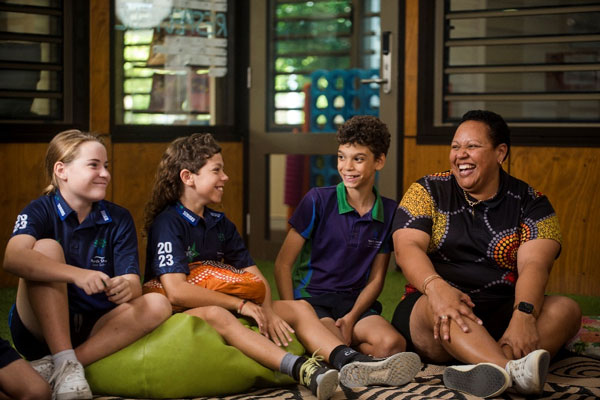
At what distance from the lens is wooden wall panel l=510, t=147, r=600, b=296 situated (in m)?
4.02

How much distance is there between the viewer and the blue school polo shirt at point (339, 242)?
2.84m

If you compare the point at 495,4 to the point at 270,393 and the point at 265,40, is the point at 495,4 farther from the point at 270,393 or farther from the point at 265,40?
the point at 270,393

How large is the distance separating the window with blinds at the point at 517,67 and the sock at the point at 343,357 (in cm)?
213

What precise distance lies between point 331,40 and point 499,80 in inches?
70.3

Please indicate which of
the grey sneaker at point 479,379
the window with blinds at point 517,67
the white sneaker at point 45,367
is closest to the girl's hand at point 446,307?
the grey sneaker at point 479,379

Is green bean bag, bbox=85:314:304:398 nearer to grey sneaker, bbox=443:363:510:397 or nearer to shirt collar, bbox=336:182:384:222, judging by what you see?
grey sneaker, bbox=443:363:510:397

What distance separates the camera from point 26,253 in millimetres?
2229

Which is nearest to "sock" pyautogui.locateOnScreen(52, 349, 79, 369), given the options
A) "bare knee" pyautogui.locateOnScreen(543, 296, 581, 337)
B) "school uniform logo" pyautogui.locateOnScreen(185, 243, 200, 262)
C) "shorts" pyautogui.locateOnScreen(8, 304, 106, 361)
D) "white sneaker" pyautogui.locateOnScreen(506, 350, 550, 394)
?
"shorts" pyautogui.locateOnScreen(8, 304, 106, 361)

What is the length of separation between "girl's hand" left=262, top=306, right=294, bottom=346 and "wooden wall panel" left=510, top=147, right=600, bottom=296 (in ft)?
6.83

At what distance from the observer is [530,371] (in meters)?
2.18

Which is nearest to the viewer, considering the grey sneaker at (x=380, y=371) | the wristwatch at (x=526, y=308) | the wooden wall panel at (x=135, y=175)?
the grey sneaker at (x=380, y=371)

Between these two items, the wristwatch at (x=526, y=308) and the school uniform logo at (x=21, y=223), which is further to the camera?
the wristwatch at (x=526, y=308)

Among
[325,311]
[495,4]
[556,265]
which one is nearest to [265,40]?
[495,4]

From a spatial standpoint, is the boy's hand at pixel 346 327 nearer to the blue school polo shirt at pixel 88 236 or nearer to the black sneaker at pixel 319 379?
the black sneaker at pixel 319 379
